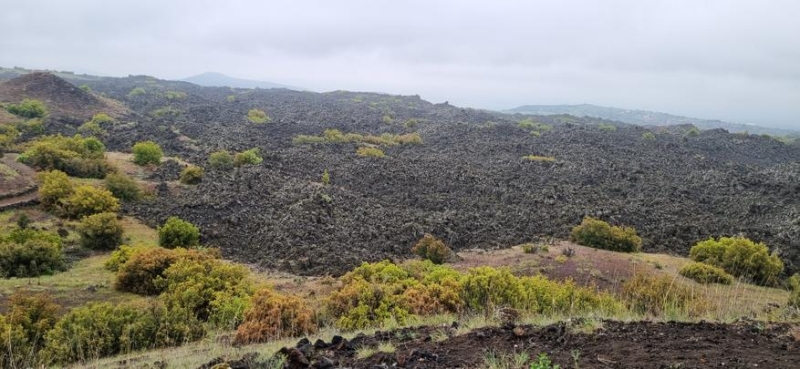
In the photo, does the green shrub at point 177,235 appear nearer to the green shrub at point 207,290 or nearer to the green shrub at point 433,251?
the green shrub at point 207,290

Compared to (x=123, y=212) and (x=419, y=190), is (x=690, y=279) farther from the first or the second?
(x=123, y=212)

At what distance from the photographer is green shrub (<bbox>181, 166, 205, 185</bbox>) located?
889 inches

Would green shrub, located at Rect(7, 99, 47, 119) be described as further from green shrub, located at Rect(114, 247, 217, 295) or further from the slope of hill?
the slope of hill

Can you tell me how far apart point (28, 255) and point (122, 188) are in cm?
762

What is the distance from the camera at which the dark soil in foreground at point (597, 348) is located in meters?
4.18

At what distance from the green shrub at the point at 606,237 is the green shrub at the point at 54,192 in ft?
59.2

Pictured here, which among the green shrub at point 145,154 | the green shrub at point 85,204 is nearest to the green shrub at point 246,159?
the green shrub at point 145,154

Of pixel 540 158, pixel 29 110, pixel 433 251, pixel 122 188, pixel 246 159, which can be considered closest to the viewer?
pixel 433 251

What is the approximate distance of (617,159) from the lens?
120 feet

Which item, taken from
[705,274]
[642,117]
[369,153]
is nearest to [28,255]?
[705,274]

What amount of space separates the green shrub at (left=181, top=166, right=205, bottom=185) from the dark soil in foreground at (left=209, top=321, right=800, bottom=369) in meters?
19.3

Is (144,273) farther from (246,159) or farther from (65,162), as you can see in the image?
(246,159)

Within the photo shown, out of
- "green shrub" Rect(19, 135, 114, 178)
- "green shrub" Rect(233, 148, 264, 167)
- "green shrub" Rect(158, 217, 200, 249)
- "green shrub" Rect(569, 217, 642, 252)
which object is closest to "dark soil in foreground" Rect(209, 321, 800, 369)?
"green shrub" Rect(158, 217, 200, 249)

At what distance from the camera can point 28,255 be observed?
39.3 feet
